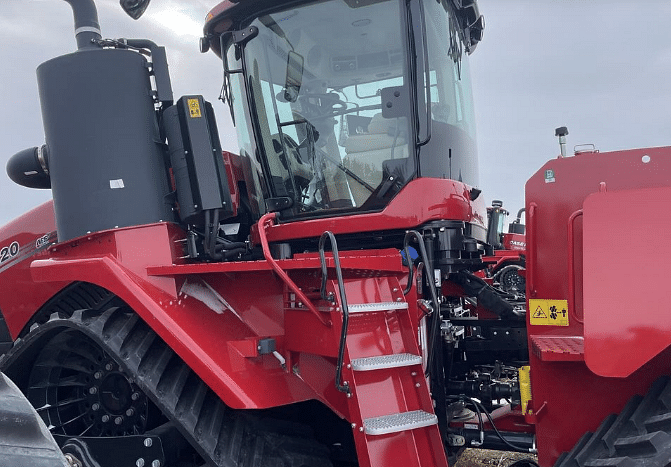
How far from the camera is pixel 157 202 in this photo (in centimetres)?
320

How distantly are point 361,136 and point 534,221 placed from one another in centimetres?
101

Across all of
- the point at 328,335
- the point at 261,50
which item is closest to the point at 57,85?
the point at 261,50

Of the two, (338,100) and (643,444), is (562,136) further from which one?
(643,444)

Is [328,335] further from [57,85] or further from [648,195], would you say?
[57,85]

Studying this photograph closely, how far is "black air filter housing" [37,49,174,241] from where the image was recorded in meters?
3.10

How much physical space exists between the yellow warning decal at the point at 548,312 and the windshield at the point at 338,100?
3.00 feet

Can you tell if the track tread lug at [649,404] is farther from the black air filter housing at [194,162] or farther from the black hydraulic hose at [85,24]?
the black hydraulic hose at [85,24]

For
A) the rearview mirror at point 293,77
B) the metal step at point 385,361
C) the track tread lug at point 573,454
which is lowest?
the track tread lug at point 573,454

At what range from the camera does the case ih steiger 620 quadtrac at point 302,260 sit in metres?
2.52

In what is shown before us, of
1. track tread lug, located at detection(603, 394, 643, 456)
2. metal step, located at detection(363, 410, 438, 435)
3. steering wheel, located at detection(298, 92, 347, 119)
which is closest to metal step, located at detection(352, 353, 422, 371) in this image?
metal step, located at detection(363, 410, 438, 435)

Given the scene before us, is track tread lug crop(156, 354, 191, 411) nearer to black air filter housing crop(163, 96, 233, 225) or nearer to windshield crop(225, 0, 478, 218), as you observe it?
black air filter housing crop(163, 96, 233, 225)

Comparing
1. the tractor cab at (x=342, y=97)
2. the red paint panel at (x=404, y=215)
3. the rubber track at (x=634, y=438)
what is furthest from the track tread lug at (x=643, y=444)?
the tractor cab at (x=342, y=97)

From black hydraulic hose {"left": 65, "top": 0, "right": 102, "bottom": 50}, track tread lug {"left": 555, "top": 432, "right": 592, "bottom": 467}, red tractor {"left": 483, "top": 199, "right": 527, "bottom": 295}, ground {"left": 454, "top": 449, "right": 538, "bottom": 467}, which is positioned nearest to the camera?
track tread lug {"left": 555, "top": 432, "right": 592, "bottom": 467}

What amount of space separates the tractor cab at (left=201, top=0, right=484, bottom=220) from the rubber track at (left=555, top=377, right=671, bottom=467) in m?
1.45
